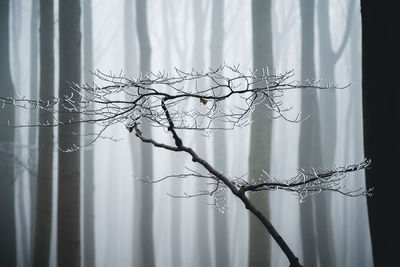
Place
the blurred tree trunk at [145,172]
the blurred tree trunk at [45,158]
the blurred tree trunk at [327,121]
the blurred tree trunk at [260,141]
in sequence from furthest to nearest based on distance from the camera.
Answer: the blurred tree trunk at [327,121], the blurred tree trunk at [145,172], the blurred tree trunk at [45,158], the blurred tree trunk at [260,141]

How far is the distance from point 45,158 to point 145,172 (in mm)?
1835

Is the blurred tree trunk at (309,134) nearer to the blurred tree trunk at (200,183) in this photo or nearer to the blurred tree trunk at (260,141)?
the blurred tree trunk at (260,141)

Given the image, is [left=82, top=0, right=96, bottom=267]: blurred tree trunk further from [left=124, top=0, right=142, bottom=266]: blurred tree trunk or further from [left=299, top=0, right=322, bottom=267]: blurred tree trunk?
[left=299, top=0, right=322, bottom=267]: blurred tree trunk

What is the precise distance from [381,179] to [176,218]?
6179 mm

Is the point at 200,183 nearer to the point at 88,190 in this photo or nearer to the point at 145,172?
the point at 145,172

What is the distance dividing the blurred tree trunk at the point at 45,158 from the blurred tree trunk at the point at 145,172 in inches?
66.2

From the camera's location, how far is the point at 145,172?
223 inches

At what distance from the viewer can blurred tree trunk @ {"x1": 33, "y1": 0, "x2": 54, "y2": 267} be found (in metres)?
4.93

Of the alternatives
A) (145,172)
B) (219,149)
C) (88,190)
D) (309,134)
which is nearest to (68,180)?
(145,172)

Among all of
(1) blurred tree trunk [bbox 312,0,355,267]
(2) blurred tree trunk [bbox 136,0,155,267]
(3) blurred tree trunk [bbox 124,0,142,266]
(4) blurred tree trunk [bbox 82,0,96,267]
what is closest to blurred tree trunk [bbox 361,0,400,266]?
(1) blurred tree trunk [bbox 312,0,355,267]

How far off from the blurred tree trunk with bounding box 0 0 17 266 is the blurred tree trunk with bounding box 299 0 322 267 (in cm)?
630

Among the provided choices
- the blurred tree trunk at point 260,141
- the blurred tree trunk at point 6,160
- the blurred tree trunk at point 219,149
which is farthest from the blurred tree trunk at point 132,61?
the blurred tree trunk at point 260,141

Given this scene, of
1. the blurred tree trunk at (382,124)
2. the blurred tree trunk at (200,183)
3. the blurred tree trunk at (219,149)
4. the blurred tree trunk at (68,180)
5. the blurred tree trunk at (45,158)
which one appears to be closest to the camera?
the blurred tree trunk at (382,124)

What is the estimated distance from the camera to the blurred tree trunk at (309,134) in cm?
573
